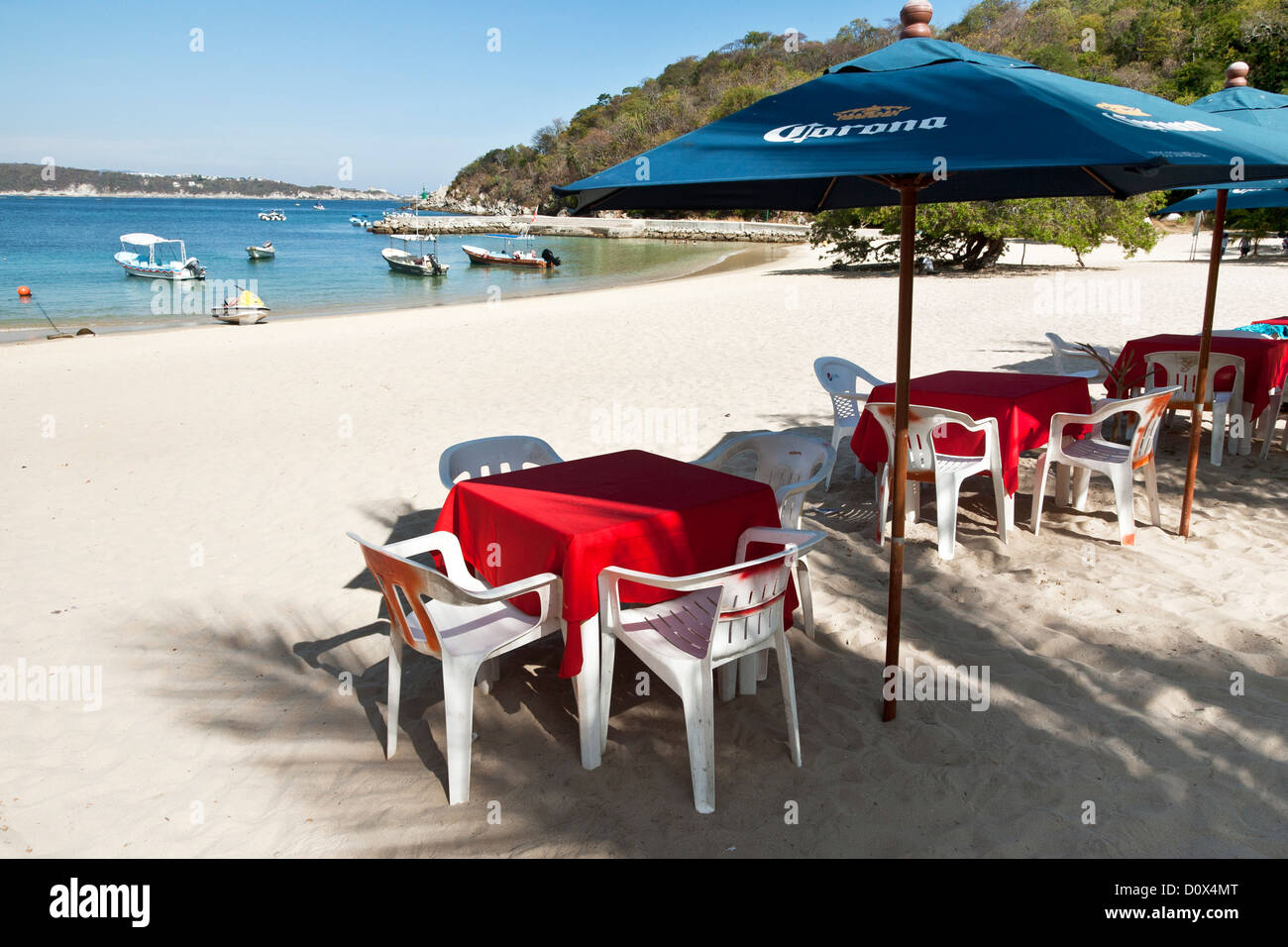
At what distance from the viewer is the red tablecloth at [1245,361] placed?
6324 mm

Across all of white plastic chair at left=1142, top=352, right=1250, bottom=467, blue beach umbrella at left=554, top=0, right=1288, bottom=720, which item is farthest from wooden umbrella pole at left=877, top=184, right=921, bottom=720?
white plastic chair at left=1142, top=352, right=1250, bottom=467

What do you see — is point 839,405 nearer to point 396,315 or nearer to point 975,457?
point 975,457

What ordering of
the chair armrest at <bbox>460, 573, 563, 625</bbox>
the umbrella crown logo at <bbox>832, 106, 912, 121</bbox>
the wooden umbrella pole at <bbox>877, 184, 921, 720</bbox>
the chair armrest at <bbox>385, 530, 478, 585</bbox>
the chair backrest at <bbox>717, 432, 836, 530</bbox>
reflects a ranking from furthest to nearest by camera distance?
1. the chair backrest at <bbox>717, 432, 836, 530</bbox>
2. the chair armrest at <bbox>385, 530, 478, 585</bbox>
3. the wooden umbrella pole at <bbox>877, 184, 921, 720</bbox>
4. the chair armrest at <bbox>460, 573, 563, 625</bbox>
5. the umbrella crown logo at <bbox>832, 106, 912, 121</bbox>

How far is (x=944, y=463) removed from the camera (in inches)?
196

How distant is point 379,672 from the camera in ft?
12.5

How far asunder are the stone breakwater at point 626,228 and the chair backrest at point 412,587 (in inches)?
2134

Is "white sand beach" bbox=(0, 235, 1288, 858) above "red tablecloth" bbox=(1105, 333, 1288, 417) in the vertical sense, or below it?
below

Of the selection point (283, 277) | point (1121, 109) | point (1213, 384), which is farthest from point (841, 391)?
point (283, 277)

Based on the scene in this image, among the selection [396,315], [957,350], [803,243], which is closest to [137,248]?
[803,243]

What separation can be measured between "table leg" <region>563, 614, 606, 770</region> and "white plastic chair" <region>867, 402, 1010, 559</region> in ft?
8.51

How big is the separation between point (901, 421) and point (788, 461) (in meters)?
0.98

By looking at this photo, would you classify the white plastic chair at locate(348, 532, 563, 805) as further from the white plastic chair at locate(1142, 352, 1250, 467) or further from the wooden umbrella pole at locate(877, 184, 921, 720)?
the white plastic chair at locate(1142, 352, 1250, 467)

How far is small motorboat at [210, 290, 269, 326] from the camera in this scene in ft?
60.7

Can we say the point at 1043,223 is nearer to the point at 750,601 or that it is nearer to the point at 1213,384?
the point at 1213,384
